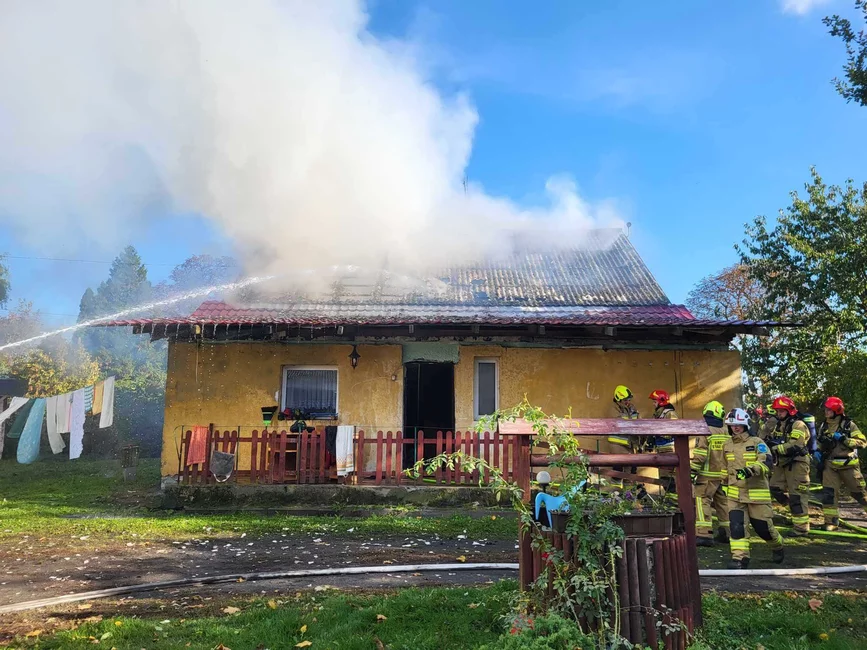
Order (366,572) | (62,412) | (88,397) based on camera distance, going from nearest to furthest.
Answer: (366,572)
(88,397)
(62,412)

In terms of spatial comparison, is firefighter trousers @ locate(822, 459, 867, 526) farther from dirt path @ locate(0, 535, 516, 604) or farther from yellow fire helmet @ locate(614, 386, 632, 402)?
dirt path @ locate(0, 535, 516, 604)

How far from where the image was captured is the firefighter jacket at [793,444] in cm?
807

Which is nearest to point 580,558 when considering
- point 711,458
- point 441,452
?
point 711,458

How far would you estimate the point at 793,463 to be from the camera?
8.20 metres

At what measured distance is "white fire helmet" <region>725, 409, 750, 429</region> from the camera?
643cm

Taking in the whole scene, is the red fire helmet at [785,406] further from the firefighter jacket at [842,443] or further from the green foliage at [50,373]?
the green foliage at [50,373]

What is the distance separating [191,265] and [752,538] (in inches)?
1823

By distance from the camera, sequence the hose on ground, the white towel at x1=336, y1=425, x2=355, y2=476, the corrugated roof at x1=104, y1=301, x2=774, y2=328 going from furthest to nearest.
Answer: the corrugated roof at x1=104, y1=301, x2=774, y2=328
the white towel at x1=336, y1=425, x2=355, y2=476
the hose on ground

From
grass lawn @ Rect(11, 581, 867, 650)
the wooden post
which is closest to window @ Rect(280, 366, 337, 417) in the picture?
grass lawn @ Rect(11, 581, 867, 650)

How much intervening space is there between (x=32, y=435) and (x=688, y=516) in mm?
13353

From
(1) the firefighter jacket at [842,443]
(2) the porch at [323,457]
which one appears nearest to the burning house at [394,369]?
(2) the porch at [323,457]

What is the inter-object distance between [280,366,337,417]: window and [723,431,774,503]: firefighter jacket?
22.2ft

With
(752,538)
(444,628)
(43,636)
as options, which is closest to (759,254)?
(752,538)

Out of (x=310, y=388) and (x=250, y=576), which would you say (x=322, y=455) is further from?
(x=250, y=576)
